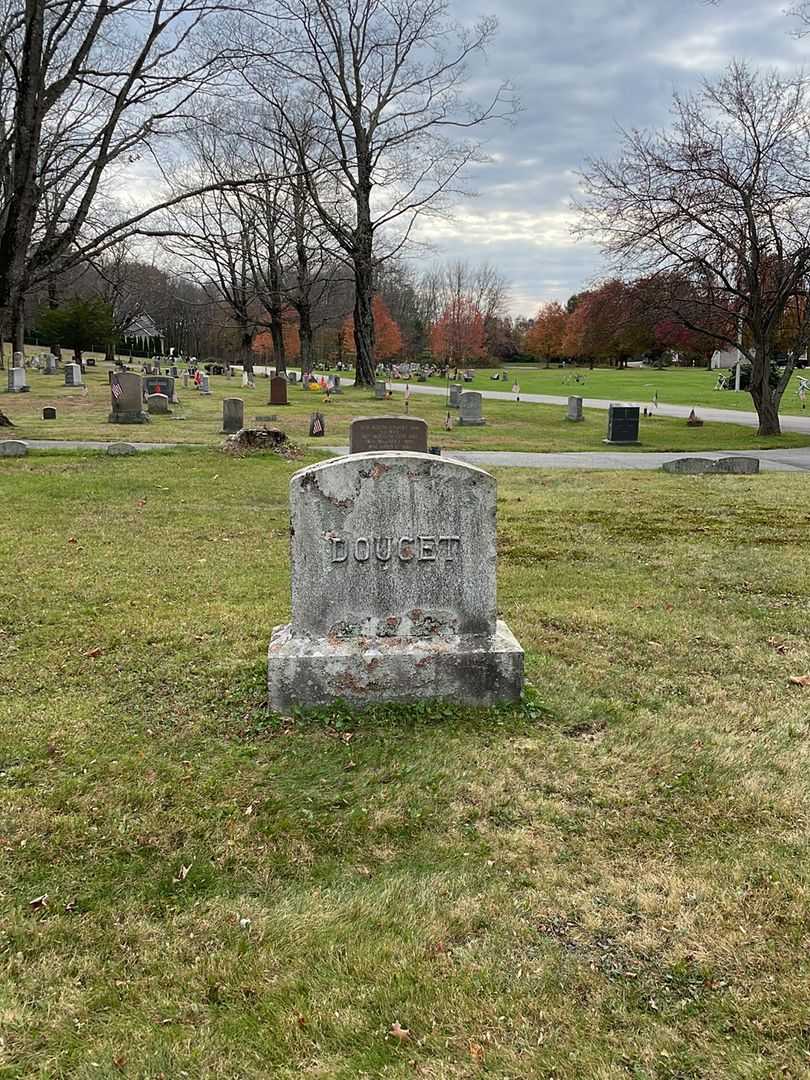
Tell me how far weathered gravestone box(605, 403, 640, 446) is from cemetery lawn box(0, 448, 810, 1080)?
55.6 ft

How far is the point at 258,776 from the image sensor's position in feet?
11.7

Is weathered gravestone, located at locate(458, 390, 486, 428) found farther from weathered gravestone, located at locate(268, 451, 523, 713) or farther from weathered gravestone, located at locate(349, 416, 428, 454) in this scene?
weathered gravestone, located at locate(268, 451, 523, 713)

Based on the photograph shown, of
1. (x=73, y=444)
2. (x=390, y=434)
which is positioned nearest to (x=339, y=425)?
(x=73, y=444)

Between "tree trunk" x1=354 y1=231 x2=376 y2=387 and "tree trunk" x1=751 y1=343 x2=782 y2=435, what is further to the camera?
"tree trunk" x1=354 y1=231 x2=376 y2=387

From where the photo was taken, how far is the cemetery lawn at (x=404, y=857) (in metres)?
2.19

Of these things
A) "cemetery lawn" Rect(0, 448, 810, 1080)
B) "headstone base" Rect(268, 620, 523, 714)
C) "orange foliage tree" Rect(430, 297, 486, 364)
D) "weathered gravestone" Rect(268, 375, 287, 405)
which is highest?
"orange foliage tree" Rect(430, 297, 486, 364)

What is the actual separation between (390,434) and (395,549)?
750 centimetres

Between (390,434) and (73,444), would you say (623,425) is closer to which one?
(390,434)

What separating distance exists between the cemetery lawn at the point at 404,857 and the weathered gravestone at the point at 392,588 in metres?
0.18

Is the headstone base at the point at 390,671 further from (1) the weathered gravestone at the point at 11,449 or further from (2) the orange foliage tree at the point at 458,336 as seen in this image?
(2) the orange foliage tree at the point at 458,336

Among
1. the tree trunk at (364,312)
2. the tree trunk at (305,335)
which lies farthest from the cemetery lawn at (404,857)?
the tree trunk at (305,335)

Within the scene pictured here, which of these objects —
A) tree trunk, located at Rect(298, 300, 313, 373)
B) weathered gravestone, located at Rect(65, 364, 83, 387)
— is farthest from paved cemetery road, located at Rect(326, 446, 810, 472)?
tree trunk, located at Rect(298, 300, 313, 373)

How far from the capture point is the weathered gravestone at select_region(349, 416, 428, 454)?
37.3 ft

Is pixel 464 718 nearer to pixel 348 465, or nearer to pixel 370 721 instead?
pixel 370 721
